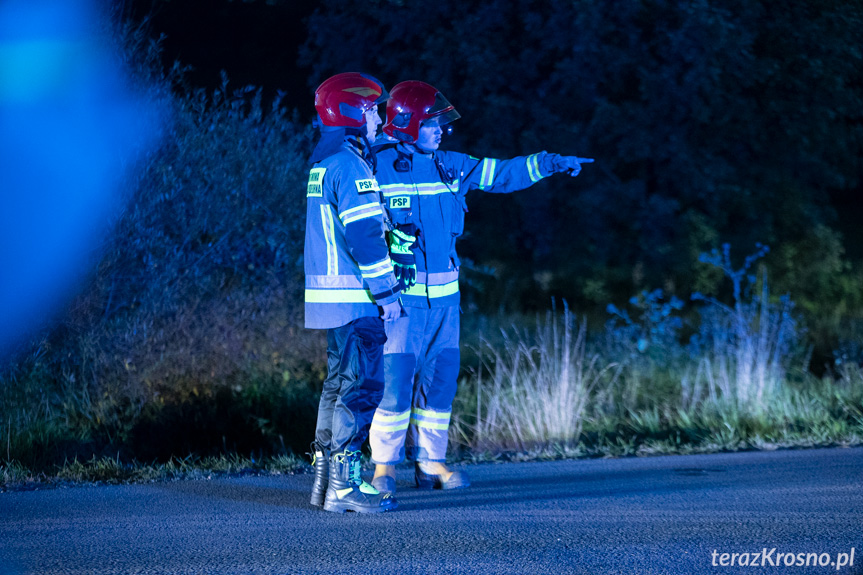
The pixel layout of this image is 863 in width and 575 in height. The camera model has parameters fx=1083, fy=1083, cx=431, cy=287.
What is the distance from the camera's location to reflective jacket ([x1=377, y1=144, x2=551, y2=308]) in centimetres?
587

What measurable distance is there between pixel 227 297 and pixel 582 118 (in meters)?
4.93

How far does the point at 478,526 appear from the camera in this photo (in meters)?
5.04

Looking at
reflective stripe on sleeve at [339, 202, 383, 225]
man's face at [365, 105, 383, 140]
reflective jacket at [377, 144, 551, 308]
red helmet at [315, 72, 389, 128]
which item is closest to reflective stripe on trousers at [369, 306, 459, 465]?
reflective jacket at [377, 144, 551, 308]

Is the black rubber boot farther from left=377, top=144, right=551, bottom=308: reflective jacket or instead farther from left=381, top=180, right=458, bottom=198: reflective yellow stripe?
left=381, top=180, right=458, bottom=198: reflective yellow stripe

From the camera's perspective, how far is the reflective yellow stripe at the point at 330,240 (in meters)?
5.34

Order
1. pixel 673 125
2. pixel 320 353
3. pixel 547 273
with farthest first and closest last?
1. pixel 547 273
2. pixel 673 125
3. pixel 320 353

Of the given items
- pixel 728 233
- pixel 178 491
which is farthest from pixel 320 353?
pixel 728 233

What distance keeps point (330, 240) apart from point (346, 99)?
0.71 metres

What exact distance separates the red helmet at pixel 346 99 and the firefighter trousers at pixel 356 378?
1.01 metres

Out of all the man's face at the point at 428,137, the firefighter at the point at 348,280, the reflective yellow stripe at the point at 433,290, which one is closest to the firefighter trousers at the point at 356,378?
the firefighter at the point at 348,280

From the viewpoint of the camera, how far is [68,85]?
9180 mm

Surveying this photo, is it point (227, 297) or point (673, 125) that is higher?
point (673, 125)

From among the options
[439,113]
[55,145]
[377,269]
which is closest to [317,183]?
[377,269]

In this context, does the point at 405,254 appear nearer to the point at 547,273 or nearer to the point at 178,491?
the point at 178,491
